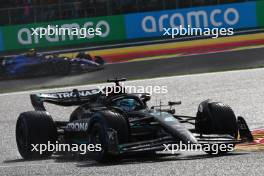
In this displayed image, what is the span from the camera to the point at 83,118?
1126cm

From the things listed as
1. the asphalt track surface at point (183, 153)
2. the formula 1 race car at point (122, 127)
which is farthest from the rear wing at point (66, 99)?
the asphalt track surface at point (183, 153)

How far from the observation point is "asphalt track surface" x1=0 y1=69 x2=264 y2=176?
27.6 feet

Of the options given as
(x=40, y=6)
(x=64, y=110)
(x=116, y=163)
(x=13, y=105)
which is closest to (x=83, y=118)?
(x=116, y=163)

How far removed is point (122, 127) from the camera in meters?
9.80

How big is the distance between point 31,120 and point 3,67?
501 inches

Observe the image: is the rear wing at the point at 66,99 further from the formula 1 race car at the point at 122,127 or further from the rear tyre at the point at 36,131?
the rear tyre at the point at 36,131

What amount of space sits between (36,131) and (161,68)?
38.6 feet

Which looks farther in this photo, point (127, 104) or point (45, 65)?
point (45, 65)

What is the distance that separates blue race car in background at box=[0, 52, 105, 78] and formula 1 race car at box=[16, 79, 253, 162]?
1107 centimetres

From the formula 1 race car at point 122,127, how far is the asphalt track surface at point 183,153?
8.4 inches

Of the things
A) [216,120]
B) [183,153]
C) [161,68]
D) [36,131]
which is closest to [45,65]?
[161,68]

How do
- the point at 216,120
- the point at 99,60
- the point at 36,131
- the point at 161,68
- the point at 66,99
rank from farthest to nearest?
the point at 99,60 → the point at 161,68 → the point at 66,99 → the point at 36,131 → the point at 216,120

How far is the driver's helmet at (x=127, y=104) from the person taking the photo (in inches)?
431

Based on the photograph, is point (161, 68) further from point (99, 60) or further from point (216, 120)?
point (216, 120)
